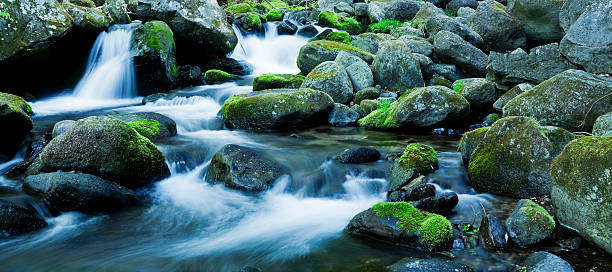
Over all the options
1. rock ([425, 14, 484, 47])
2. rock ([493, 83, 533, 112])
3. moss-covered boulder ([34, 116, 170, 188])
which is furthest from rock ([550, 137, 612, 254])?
rock ([425, 14, 484, 47])

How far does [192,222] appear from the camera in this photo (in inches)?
243

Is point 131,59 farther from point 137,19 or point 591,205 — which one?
point 591,205

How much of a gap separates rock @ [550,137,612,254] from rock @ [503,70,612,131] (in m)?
3.81

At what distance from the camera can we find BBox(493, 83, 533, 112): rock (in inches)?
396

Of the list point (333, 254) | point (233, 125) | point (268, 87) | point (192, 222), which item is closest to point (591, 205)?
point (333, 254)

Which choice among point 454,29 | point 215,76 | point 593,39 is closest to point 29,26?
point 215,76

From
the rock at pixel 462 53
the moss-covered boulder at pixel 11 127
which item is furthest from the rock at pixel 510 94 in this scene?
the moss-covered boulder at pixel 11 127

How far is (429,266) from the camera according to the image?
13.4ft

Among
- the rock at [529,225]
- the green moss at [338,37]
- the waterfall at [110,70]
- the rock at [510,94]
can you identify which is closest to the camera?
the rock at [529,225]

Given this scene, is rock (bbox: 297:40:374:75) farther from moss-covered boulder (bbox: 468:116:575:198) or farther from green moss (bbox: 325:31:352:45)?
moss-covered boulder (bbox: 468:116:575:198)

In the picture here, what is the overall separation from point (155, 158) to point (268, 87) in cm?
663

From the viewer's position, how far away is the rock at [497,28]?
1401 cm

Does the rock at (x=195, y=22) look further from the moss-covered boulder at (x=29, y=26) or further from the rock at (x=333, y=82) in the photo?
the rock at (x=333, y=82)

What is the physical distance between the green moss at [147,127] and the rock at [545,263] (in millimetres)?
8049
